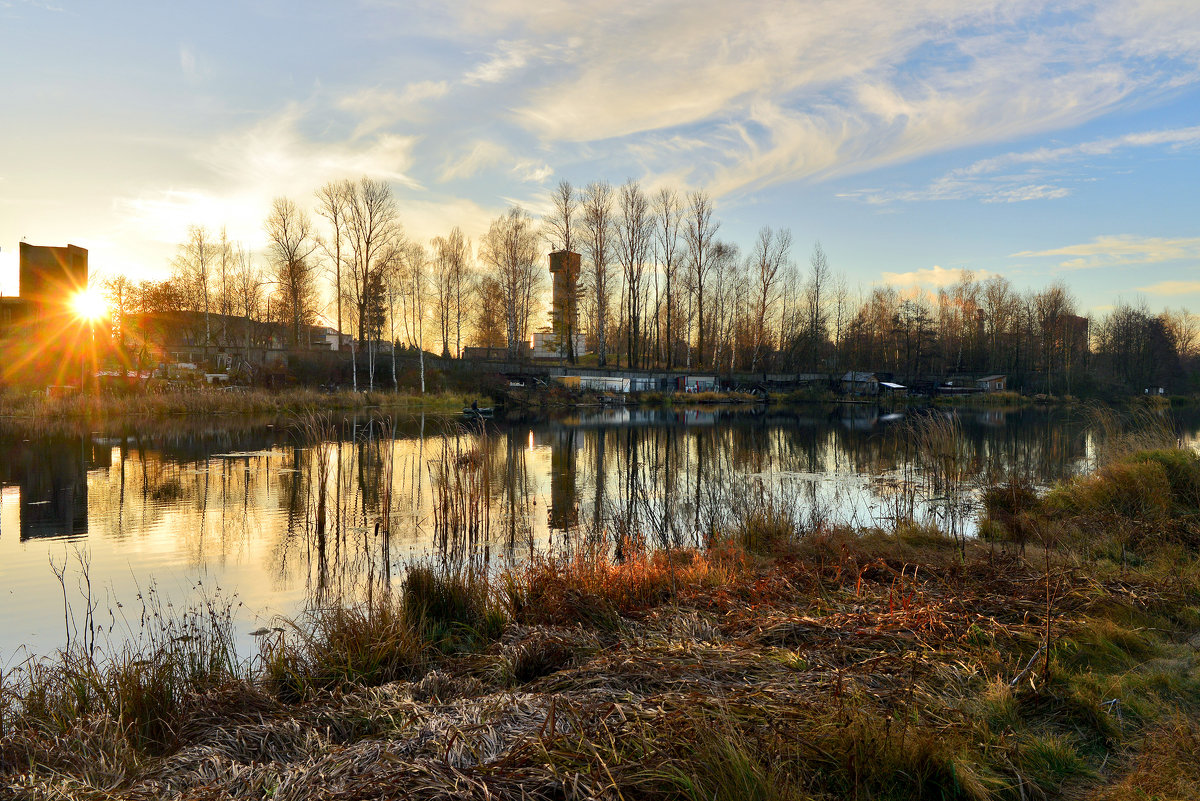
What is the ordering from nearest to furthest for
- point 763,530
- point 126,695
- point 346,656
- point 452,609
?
point 126,695, point 346,656, point 452,609, point 763,530

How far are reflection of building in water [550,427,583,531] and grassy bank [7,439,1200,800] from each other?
5767 mm

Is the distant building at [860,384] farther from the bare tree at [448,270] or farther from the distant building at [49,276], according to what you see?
the distant building at [49,276]

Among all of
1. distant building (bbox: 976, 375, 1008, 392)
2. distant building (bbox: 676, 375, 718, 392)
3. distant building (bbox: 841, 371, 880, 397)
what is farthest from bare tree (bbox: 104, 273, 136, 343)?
distant building (bbox: 976, 375, 1008, 392)

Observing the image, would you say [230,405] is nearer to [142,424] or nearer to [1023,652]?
[142,424]

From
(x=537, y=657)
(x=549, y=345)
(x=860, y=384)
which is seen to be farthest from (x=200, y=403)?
(x=860, y=384)

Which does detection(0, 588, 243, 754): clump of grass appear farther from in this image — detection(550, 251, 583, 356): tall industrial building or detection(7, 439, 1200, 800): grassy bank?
detection(550, 251, 583, 356): tall industrial building

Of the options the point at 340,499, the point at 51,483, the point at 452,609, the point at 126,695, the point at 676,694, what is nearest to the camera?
the point at 676,694

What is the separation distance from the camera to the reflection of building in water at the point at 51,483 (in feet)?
42.5

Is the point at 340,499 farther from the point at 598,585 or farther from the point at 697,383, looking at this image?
the point at 697,383

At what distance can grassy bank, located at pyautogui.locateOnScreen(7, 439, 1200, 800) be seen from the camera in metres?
3.17

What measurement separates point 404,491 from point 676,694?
14.2 m

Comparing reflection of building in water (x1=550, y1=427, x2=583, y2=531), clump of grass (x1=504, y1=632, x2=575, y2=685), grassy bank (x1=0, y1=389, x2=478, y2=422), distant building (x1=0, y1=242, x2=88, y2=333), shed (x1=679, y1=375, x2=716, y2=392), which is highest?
distant building (x1=0, y1=242, x2=88, y2=333)

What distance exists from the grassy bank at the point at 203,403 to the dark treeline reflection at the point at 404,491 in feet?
24.6

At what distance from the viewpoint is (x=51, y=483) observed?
674 inches
